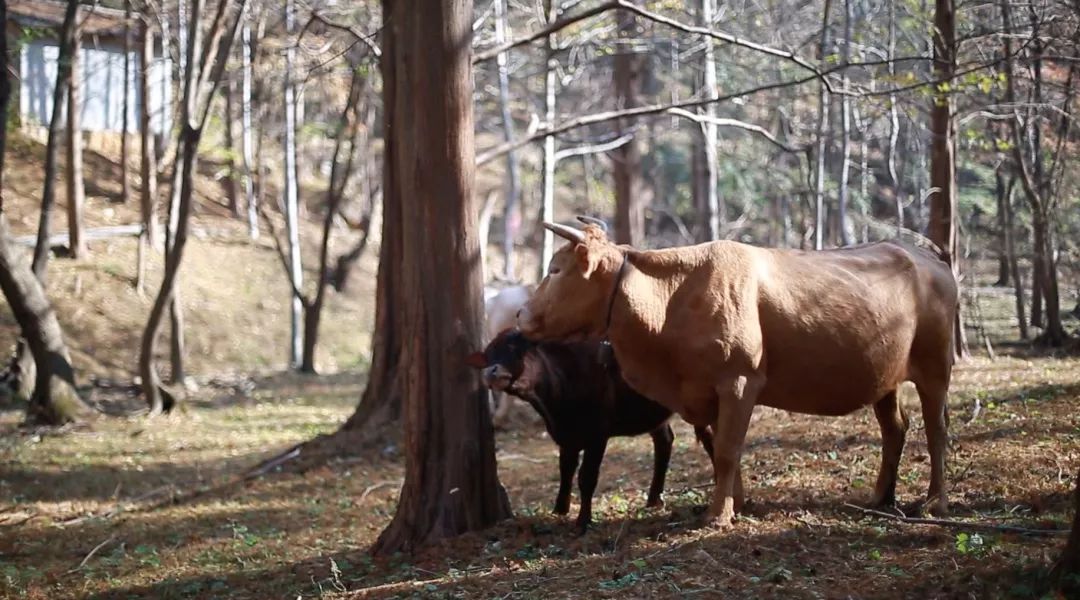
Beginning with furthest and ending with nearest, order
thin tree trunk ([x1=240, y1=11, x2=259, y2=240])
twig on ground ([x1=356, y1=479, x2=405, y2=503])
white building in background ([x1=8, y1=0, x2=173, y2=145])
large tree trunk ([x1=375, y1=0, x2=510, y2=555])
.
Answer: white building in background ([x1=8, y1=0, x2=173, y2=145]) → thin tree trunk ([x1=240, y1=11, x2=259, y2=240]) → twig on ground ([x1=356, y1=479, x2=405, y2=503]) → large tree trunk ([x1=375, y1=0, x2=510, y2=555])

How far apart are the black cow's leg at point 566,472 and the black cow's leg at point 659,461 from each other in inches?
26.5

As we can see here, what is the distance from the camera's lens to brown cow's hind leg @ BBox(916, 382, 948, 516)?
7.60 meters

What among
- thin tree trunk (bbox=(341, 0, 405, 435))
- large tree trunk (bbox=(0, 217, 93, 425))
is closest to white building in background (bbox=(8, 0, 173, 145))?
large tree trunk (bbox=(0, 217, 93, 425))

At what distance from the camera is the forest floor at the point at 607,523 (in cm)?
640

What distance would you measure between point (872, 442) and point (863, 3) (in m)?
16.2

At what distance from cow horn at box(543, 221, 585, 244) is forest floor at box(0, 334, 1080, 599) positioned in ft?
6.71

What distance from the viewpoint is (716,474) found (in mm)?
7418

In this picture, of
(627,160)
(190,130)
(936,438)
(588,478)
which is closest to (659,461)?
(588,478)

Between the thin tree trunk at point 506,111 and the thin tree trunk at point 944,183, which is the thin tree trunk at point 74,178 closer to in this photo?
the thin tree trunk at point 506,111

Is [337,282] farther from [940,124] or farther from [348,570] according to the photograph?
[348,570]

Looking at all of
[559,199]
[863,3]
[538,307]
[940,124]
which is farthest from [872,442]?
[559,199]

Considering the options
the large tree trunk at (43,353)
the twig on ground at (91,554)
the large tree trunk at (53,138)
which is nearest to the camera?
the twig on ground at (91,554)

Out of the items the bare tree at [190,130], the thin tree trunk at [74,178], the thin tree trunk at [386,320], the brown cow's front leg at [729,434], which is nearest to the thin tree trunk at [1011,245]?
the thin tree trunk at [386,320]

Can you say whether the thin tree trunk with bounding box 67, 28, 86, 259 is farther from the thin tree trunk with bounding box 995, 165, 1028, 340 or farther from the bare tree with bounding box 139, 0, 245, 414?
the thin tree trunk with bounding box 995, 165, 1028, 340
